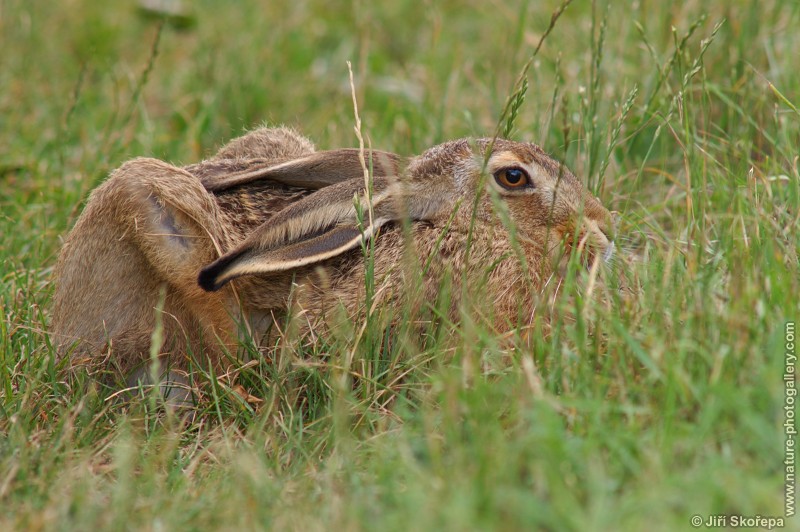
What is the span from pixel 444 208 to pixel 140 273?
1328 millimetres

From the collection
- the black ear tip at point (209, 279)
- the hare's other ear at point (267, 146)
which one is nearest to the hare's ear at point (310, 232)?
the black ear tip at point (209, 279)

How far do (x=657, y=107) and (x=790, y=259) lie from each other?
203 cm

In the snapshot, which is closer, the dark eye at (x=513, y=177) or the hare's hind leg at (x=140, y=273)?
the hare's hind leg at (x=140, y=273)

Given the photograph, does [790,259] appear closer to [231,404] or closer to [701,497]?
[701,497]

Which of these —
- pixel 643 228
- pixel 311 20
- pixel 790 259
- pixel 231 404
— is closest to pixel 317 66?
pixel 311 20

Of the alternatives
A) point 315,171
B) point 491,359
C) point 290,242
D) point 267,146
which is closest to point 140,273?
point 290,242

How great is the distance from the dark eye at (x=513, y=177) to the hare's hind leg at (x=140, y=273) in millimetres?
1245

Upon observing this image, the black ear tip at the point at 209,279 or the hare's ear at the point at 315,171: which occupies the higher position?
the hare's ear at the point at 315,171

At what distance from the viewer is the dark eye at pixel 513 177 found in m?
4.82

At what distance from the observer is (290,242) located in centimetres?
447

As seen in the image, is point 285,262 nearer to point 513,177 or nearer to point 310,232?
point 310,232

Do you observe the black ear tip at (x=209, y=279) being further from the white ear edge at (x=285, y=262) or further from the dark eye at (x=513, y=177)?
the dark eye at (x=513, y=177)

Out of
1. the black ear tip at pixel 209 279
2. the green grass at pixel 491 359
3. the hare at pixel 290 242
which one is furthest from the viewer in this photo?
the hare at pixel 290 242

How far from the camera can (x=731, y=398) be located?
3.03 m
